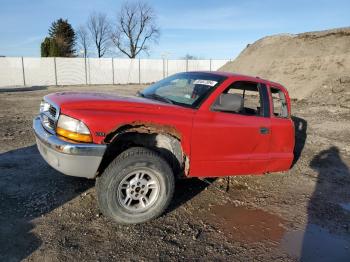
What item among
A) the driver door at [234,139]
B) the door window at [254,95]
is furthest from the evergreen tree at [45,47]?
the driver door at [234,139]

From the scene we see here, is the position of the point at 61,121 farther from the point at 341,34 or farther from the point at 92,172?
the point at 341,34

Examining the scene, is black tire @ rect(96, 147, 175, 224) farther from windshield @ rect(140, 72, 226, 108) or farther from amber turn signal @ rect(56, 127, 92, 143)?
windshield @ rect(140, 72, 226, 108)

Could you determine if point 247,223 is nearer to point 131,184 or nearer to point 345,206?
point 131,184

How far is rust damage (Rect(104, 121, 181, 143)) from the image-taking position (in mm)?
3795

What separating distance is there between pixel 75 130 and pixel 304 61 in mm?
19375

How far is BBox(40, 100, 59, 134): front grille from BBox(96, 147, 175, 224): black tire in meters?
0.77

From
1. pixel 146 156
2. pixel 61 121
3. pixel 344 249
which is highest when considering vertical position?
pixel 61 121

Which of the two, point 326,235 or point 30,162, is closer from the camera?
point 326,235

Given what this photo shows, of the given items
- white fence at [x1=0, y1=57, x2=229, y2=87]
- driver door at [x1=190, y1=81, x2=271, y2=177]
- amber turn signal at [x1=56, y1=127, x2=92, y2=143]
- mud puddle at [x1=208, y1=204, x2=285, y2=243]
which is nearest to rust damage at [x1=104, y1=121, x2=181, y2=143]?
amber turn signal at [x1=56, y1=127, x2=92, y2=143]

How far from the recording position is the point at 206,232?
3.96m

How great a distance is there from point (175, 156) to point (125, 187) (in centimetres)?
76

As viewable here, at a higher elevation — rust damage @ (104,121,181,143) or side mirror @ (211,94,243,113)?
side mirror @ (211,94,243,113)

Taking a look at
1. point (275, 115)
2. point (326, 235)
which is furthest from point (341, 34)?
point (326, 235)

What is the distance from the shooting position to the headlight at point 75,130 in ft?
11.9
